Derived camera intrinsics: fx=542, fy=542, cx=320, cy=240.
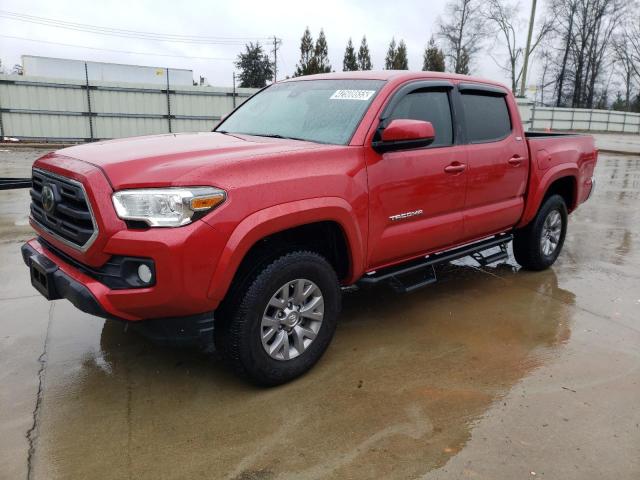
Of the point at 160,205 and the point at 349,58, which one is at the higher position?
the point at 349,58

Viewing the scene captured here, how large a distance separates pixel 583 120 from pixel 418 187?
38271 mm

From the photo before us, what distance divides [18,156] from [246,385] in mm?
14680

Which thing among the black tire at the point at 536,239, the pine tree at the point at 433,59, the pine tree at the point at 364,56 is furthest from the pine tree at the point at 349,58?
the black tire at the point at 536,239

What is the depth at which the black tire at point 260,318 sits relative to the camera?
2904 millimetres

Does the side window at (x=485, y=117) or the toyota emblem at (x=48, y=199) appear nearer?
the toyota emblem at (x=48, y=199)

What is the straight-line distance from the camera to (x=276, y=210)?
292cm

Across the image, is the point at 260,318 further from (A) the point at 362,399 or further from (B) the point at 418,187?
(B) the point at 418,187

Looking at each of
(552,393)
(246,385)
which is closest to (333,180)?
(246,385)

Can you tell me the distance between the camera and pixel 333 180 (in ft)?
10.5

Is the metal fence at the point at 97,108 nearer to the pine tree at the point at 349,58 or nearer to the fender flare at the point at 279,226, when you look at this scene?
the fender flare at the point at 279,226

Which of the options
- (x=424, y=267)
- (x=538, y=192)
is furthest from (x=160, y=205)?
(x=538, y=192)

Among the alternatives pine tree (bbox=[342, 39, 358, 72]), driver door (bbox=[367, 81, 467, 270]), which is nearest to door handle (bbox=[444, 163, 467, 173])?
driver door (bbox=[367, 81, 467, 270])

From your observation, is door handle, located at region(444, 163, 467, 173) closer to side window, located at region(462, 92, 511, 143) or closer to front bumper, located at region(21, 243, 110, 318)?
side window, located at region(462, 92, 511, 143)

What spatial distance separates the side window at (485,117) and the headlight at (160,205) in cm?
253
